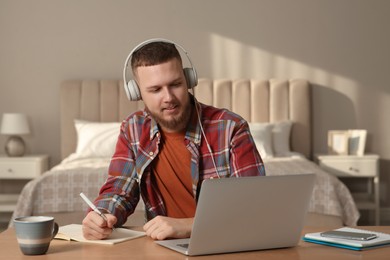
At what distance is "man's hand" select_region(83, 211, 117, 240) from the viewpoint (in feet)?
6.09

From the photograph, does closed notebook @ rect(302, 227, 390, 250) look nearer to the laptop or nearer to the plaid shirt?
the laptop

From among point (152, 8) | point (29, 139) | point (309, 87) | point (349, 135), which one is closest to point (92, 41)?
point (152, 8)

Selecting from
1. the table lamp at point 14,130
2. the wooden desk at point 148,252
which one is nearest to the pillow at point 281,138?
the table lamp at point 14,130

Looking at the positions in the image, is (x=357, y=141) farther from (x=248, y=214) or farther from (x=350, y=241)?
(x=248, y=214)

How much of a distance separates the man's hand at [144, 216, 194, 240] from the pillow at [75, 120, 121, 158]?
10.6 ft

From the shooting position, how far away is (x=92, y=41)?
18.1ft

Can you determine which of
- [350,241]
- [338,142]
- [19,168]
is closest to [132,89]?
[350,241]

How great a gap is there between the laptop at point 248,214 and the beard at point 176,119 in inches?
21.2

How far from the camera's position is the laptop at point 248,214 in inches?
63.1

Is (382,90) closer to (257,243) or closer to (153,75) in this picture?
(153,75)

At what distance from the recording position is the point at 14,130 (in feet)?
17.2

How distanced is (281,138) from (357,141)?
58 centimetres

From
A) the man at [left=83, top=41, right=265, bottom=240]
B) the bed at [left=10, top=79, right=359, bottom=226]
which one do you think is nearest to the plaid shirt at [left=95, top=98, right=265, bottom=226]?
the man at [left=83, top=41, right=265, bottom=240]

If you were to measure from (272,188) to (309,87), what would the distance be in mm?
3973
